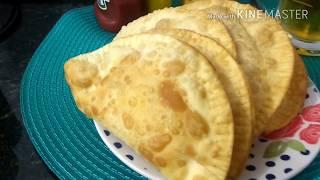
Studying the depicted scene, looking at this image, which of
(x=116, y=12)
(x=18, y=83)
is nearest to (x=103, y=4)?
(x=116, y=12)

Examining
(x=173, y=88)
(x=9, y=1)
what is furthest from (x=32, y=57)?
(x=173, y=88)

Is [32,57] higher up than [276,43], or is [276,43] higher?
[276,43]

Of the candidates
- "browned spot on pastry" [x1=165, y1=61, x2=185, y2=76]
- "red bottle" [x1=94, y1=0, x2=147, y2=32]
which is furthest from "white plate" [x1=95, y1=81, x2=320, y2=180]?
"red bottle" [x1=94, y1=0, x2=147, y2=32]

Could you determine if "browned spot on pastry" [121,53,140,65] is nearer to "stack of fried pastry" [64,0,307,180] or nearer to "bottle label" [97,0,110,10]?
"stack of fried pastry" [64,0,307,180]

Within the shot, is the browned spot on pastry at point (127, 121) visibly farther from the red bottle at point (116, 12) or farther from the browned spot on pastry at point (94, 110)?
the red bottle at point (116, 12)

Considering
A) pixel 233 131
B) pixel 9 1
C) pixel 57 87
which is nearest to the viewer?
pixel 233 131

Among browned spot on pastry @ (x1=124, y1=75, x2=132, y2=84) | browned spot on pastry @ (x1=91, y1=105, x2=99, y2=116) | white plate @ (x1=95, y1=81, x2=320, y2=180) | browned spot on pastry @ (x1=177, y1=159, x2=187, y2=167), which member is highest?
browned spot on pastry @ (x1=124, y1=75, x2=132, y2=84)

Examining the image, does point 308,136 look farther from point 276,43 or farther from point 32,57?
point 32,57
